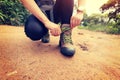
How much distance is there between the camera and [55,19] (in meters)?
3.13

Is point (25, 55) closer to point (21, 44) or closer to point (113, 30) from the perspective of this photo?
point (21, 44)

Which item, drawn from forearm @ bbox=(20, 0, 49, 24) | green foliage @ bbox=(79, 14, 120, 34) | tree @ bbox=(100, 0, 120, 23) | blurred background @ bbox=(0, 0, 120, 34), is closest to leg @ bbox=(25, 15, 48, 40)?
forearm @ bbox=(20, 0, 49, 24)

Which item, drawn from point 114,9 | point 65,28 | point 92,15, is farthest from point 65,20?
point 92,15

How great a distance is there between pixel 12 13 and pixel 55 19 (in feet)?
9.24

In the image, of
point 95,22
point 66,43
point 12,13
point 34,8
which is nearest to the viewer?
point 34,8

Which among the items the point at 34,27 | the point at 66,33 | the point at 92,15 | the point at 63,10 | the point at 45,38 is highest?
the point at 63,10

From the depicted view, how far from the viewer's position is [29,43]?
11.1 ft

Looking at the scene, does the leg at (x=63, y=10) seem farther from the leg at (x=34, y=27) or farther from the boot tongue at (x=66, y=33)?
the leg at (x=34, y=27)

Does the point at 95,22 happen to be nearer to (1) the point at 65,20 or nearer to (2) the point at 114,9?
(2) the point at 114,9

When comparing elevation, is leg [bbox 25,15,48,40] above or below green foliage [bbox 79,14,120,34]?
above

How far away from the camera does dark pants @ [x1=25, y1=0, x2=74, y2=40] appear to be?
2764 millimetres

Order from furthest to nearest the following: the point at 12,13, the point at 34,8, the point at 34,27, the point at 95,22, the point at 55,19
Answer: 1. the point at 95,22
2. the point at 12,13
3. the point at 55,19
4. the point at 34,27
5. the point at 34,8

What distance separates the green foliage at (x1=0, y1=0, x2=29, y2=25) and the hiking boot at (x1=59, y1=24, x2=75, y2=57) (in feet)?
7.80

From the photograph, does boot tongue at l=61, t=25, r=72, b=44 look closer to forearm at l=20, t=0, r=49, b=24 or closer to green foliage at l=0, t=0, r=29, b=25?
forearm at l=20, t=0, r=49, b=24
